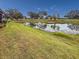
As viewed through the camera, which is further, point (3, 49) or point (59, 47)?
point (59, 47)

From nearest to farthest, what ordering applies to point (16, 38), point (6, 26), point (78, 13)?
point (16, 38) → point (6, 26) → point (78, 13)

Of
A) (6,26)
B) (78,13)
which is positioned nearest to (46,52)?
(6,26)

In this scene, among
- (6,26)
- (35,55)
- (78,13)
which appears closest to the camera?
(35,55)

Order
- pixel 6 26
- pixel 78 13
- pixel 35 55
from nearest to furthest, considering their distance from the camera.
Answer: pixel 35 55, pixel 6 26, pixel 78 13

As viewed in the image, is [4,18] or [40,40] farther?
[4,18]

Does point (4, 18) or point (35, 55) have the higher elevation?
point (4, 18)

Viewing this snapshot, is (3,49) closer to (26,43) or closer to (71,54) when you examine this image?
(26,43)

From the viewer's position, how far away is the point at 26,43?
339 cm

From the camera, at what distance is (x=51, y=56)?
10.8 ft

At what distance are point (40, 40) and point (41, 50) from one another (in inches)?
11.9

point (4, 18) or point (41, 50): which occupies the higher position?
point (4, 18)

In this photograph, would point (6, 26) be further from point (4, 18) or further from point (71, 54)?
point (71, 54)

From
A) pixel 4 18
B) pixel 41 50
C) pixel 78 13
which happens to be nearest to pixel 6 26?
pixel 4 18

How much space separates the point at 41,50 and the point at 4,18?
3.39 feet
